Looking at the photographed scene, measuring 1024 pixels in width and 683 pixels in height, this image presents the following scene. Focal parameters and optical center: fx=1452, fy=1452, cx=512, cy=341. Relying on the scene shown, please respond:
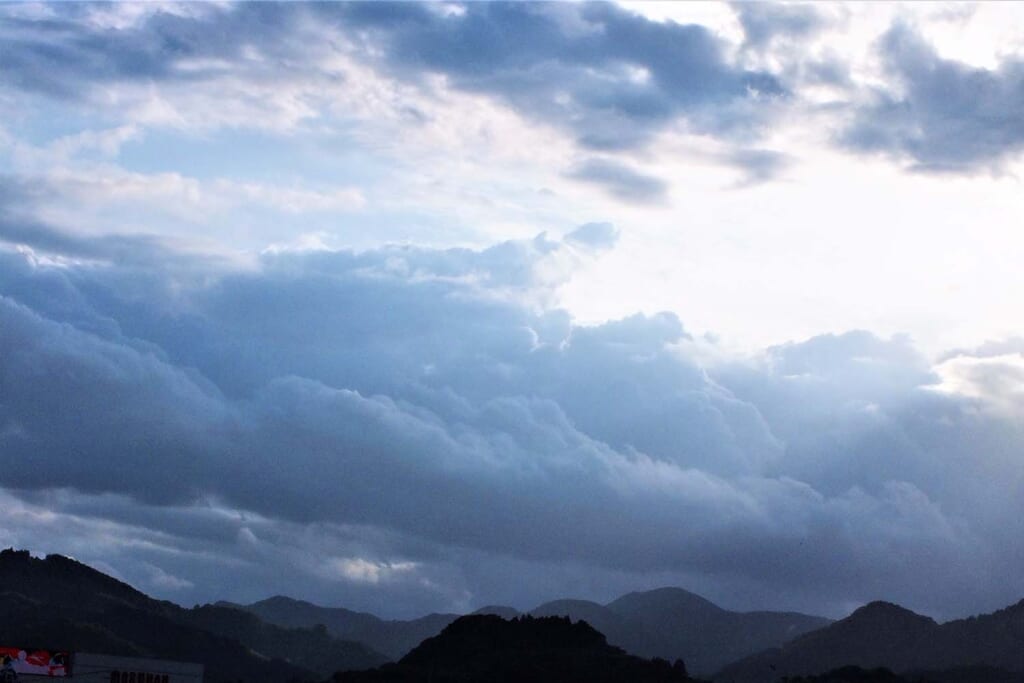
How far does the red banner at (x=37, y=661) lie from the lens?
186 meters

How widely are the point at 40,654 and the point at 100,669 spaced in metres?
9.07

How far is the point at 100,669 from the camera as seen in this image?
195 m

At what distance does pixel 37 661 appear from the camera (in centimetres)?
18900

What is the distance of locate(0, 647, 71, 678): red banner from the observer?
18650cm

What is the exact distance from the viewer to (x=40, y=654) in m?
190
